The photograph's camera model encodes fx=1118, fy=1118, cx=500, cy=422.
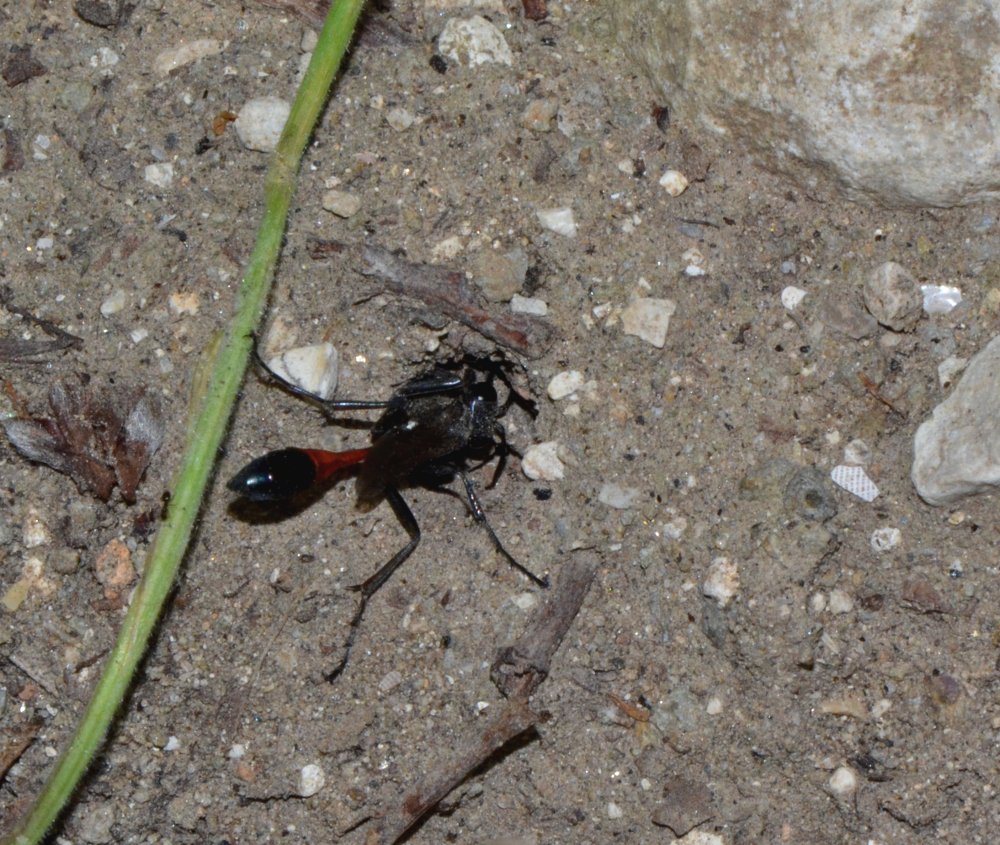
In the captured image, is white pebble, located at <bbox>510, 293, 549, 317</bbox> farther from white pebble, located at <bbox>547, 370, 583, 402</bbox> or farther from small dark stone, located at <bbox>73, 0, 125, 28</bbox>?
small dark stone, located at <bbox>73, 0, 125, 28</bbox>

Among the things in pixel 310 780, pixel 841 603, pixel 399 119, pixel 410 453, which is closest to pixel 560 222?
pixel 399 119

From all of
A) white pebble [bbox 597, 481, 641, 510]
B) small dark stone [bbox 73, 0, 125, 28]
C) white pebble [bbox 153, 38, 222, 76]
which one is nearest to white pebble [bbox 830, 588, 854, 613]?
white pebble [bbox 597, 481, 641, 510]

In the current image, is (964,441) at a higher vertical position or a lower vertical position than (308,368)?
higher

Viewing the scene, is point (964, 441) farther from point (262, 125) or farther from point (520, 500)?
point (262, 125)

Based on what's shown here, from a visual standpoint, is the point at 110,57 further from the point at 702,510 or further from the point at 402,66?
the point at 702,510

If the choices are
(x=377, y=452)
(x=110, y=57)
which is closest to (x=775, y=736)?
(x=377, y=452)

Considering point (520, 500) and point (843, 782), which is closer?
point (843, 782)
